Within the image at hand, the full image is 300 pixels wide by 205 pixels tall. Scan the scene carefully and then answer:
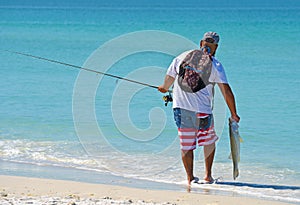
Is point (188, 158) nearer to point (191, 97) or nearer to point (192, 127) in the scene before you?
point (192, 127)

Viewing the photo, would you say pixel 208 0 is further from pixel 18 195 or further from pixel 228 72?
pixel 18 195

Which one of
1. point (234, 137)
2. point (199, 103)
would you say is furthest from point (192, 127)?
point (234, 137)

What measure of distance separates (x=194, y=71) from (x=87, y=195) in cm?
149

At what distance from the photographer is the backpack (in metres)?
6.93

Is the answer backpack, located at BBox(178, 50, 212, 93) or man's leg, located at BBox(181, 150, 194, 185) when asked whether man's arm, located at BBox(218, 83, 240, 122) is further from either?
man's leg, located at BBox(181, 150, 194, 185)

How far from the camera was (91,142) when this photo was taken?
967 cm

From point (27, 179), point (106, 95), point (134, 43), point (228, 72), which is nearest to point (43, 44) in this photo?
point (134, 43)

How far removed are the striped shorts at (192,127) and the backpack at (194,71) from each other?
25 centimetres

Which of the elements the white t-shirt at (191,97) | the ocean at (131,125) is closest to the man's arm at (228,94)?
the white t-shirt at (191,97)

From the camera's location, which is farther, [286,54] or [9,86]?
[286,54]

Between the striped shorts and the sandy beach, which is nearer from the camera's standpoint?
the sandy beach

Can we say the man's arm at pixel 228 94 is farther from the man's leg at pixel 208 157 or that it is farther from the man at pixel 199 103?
the man's leg at pixel 208 157

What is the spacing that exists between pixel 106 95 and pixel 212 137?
21.5 ft

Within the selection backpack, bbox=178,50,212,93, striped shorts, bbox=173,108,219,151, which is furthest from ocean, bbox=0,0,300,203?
backpack, bbox=178,50,212,93
